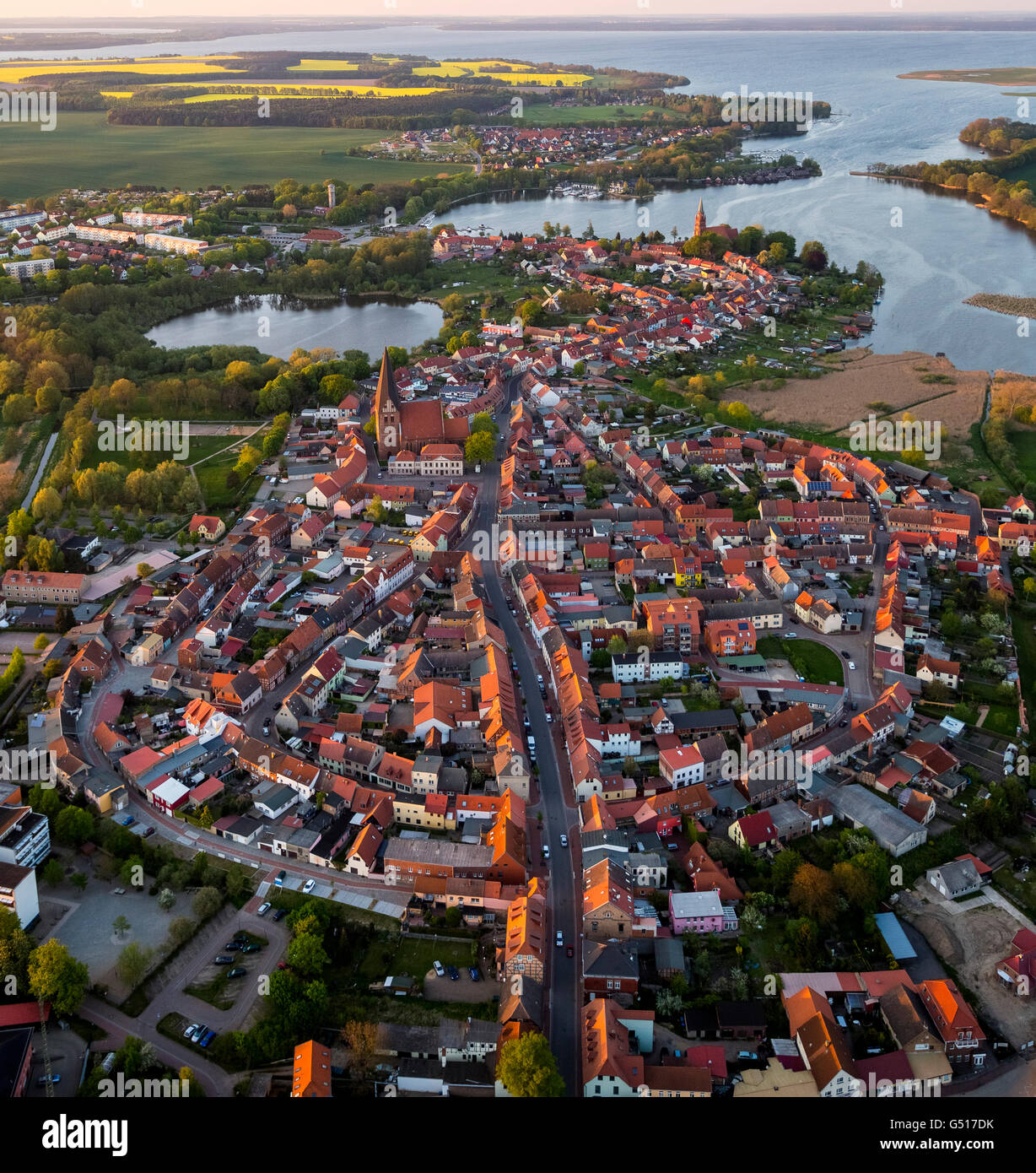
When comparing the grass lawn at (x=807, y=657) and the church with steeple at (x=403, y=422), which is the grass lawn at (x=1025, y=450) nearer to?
the grass lawn at (x=807, y=657)

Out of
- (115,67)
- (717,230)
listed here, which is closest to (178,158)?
(717,230)

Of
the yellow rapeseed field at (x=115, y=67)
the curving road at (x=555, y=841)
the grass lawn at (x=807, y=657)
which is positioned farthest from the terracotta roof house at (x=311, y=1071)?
the yellow rapeseed field at (x=115, y=67)

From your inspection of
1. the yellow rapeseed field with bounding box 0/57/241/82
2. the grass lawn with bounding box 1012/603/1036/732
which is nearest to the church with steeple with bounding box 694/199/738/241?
the grass lawn with bounding box 1012/603/1036/732

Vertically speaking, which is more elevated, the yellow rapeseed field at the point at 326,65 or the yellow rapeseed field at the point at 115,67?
Answer: the yellow rapeseed field at the point at 326,65

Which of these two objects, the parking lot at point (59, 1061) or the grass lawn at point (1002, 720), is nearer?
the parking lot at point (59, 1061)
